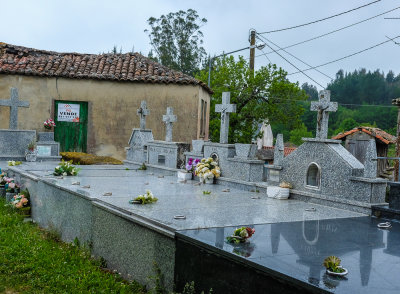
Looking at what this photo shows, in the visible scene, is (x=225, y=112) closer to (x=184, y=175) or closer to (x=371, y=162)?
(x=184, y=175)

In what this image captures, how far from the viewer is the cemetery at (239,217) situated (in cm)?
353

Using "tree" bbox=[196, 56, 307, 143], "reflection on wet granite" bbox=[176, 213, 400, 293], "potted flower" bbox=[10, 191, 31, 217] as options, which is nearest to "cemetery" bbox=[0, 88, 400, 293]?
"reflection on wet granite" bbox=[176, 213, 400, 293]

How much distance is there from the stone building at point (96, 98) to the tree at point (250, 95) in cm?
642

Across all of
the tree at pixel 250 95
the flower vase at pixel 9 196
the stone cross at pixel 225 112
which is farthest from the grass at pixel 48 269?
the tree at pixel 250 95

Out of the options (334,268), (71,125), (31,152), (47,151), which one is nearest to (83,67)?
(71,125)

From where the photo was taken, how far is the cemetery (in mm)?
3527

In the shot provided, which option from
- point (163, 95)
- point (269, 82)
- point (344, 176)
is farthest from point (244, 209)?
point (269, 82)

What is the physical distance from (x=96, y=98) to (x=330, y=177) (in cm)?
1327

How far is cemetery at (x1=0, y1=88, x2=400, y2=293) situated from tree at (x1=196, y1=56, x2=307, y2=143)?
1476 cm

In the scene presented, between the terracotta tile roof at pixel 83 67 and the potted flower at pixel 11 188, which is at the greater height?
the terracotta tile roof at pixel 83 67

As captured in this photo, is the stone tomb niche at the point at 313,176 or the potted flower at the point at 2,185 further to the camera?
the potted flower at the point at 2,185

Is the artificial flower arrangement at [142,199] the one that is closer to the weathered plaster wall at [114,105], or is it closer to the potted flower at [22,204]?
the potted flower at [22,204]

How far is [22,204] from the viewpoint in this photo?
337 inches

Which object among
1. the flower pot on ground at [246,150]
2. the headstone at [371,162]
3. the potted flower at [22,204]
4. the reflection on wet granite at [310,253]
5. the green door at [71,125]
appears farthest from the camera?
the green door at [71,125]
